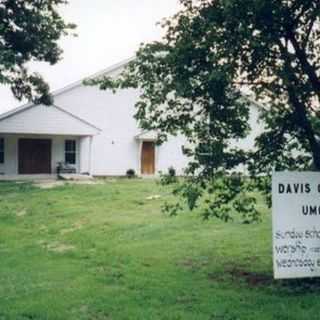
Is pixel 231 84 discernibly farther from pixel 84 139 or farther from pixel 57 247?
pixel 84 139

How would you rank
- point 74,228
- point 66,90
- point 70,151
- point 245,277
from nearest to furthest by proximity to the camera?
point 245,277
point 74,228
point 66,90
point 70,151

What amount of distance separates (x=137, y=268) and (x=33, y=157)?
26.4m

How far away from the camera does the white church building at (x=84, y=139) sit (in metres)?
37.0

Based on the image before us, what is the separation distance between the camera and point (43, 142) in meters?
38.2

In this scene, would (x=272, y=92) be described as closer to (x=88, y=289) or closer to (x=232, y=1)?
(x=232, y=1)

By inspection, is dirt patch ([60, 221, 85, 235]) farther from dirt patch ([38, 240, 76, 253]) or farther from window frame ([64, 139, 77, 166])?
window frame ([64, 139, 77, 166])

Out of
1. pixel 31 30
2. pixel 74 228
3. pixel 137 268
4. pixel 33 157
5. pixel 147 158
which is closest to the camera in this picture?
pixel 137 268

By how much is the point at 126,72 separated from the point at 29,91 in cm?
2123

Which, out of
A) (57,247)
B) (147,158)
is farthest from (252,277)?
(147,158)

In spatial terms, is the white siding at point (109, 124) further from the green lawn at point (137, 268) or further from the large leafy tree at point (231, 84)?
the large leafy tree at point (231, 84)

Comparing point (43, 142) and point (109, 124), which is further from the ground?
point (109, 124)

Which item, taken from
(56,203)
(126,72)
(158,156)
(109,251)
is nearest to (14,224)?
(56,203)

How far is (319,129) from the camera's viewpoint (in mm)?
11133

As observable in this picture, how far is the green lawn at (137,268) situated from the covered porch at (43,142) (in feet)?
45.9
